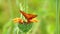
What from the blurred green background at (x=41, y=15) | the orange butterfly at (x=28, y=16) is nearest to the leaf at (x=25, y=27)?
the orange butterfly at (x=28, y=16)

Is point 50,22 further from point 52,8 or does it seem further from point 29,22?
point 29,22

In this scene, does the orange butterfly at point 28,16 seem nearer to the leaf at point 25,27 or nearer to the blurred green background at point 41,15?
the leaf at point 25,27

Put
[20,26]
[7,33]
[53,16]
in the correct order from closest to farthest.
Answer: [20,26]
[7,33]
[53,16]

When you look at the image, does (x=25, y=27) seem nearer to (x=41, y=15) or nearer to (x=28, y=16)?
(x=28, y=16)

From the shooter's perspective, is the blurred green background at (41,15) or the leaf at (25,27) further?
the blurred green background at (41,15)

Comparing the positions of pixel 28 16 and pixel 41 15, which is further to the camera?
pixel 41 15

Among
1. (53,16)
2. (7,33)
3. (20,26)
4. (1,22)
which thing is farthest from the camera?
(1,22)

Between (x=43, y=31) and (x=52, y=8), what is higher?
(x=52, y=8)

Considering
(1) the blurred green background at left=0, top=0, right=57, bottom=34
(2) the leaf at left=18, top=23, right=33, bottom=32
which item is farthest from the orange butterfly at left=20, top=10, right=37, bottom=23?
(1) the blurred green background at left=0, top=0, right=57, bottom=34

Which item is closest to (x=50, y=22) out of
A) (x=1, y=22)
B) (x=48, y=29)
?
(x=48, y=29)

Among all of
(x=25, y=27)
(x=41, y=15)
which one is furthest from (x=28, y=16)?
(x=41, y=15)

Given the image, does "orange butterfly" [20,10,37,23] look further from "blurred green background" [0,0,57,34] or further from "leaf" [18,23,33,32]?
"blurred green background" [0,0,57,34]
